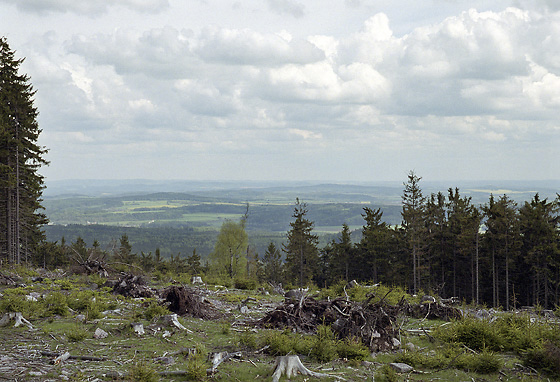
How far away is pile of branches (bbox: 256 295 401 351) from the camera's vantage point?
10711 mm

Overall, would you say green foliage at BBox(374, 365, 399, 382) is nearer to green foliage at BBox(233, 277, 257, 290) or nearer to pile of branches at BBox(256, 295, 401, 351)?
pile of branches at BBox(256, 295, 401, 351)

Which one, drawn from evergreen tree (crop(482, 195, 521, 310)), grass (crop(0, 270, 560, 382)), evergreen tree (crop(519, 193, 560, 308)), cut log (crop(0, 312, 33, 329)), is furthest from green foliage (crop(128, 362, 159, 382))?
evergreen tree (crop(519, 193, 560, 308))

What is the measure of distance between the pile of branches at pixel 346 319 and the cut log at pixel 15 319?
7.03 metres

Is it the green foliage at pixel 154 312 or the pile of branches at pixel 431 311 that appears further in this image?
the pile of branches at pixel 431 311

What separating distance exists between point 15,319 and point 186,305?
5279mm

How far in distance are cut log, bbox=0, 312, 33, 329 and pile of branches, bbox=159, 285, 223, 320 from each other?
4.29 metres

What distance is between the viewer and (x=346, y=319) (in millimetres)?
11219

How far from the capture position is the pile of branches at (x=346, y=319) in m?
10.7

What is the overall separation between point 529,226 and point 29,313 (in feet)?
147

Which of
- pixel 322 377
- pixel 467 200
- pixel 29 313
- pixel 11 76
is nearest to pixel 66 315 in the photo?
pixel 29 313

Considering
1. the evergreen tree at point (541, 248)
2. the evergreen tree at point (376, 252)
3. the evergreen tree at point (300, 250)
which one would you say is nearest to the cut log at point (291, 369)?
the evergreen tree at point (541, 248)

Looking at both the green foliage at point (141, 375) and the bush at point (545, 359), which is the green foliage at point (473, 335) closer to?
the bush at point (545, 359)

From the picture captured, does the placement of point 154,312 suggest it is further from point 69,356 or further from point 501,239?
point 501,239

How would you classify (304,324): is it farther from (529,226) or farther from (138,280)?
(529,226)
